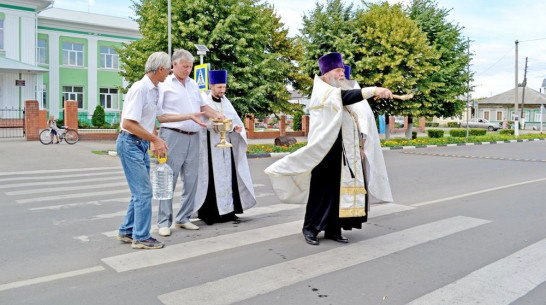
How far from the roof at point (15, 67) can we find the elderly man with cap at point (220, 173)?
88.2ft

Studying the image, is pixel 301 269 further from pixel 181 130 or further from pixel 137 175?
pixel 181 130

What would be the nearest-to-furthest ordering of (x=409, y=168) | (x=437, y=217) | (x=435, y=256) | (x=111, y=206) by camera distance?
(x=435, y=256)
(x=437, y=217)
(x=111, y=206)
(x=409, y=168)

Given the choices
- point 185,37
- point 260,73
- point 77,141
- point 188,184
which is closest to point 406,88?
point 260,73

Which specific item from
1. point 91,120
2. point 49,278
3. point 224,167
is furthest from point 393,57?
point 49,278

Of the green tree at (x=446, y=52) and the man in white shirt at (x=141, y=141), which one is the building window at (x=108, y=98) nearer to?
the green tree at (x=446, y=52)

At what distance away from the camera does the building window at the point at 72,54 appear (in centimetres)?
3569

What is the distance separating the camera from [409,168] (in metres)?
13.3

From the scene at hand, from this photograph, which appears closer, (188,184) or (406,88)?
(188,184)

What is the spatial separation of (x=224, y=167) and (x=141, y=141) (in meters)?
1.57

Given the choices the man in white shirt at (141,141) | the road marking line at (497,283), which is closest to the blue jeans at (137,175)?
the man in white shirt at (141,141)

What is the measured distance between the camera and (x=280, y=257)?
469cm

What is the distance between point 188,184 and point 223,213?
631 mm

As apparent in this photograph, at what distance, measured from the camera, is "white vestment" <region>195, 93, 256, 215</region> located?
6.03 metres

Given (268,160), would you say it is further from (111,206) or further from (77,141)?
(77,141)
